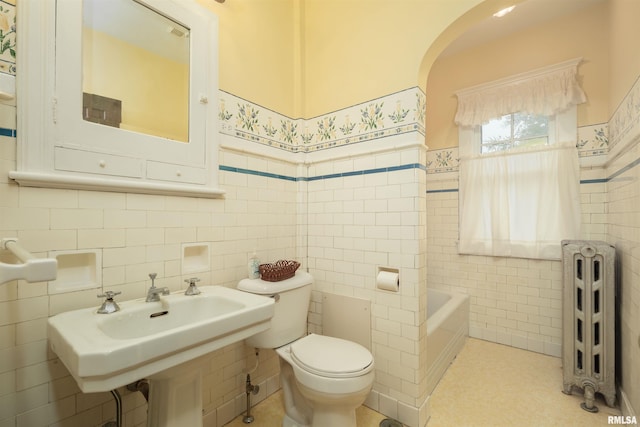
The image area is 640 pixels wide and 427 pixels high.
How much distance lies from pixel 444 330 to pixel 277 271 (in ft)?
4.73

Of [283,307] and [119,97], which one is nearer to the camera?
[119,97]

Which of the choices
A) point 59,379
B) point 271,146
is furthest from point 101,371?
point 271,146

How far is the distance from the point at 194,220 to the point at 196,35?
0.99 m

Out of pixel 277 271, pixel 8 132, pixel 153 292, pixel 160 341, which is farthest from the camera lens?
pixel 277 271

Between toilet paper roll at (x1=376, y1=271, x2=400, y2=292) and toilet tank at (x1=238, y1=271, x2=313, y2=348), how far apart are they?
43 centimetres

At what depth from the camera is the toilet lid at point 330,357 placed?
4.28ft

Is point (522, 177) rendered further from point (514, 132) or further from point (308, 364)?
point (308, 364)

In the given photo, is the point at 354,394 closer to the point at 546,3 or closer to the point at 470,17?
the point at 470,17

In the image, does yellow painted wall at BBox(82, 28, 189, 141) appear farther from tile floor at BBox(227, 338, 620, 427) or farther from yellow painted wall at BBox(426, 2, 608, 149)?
yellow painted wall at BBox(426, 2, 608, 149)

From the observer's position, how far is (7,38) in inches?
38.9

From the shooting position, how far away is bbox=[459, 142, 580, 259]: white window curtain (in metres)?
2.28

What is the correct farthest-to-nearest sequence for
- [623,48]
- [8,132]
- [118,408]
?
[623,48]
[118,408]
[8,132]

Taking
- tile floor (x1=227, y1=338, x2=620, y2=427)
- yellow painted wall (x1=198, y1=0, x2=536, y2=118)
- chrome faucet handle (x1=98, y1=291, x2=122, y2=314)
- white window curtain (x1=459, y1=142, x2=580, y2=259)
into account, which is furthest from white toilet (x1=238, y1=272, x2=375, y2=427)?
white window curtain (x1=459, y1=142, x2=580, y2=259)

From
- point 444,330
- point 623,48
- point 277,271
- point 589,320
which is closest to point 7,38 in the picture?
point 277,271
